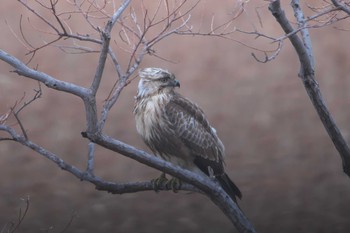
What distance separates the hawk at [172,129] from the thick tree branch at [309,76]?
683 millimetres

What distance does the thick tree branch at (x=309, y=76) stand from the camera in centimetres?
445

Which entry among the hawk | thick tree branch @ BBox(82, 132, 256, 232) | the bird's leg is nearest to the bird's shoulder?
the hawk

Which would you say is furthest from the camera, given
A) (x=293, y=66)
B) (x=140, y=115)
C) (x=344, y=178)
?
(x=344, y=178)

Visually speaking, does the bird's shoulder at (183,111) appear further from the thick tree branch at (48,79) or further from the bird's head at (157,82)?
the thick tree branch at (48,79)

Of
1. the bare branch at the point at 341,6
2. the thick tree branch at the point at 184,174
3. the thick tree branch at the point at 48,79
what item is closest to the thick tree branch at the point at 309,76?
the bare branch at the point at 341,6

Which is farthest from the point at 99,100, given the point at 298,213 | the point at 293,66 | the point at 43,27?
the point at 298,213

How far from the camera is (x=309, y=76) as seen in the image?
4637mm

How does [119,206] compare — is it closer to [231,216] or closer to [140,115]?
[140,115]

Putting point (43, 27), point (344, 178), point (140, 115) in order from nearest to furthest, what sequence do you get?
point (140, 115)
point (43, 27)
point (344, 178)

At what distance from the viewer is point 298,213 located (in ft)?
22.6

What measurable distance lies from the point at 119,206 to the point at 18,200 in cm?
68

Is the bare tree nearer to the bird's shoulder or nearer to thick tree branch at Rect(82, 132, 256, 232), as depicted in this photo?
thick tree branch at Rect(82, 132, 256, 232)

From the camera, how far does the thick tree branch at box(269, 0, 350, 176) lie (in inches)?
175

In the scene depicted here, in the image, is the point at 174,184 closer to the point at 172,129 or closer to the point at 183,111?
the point at 172,129
